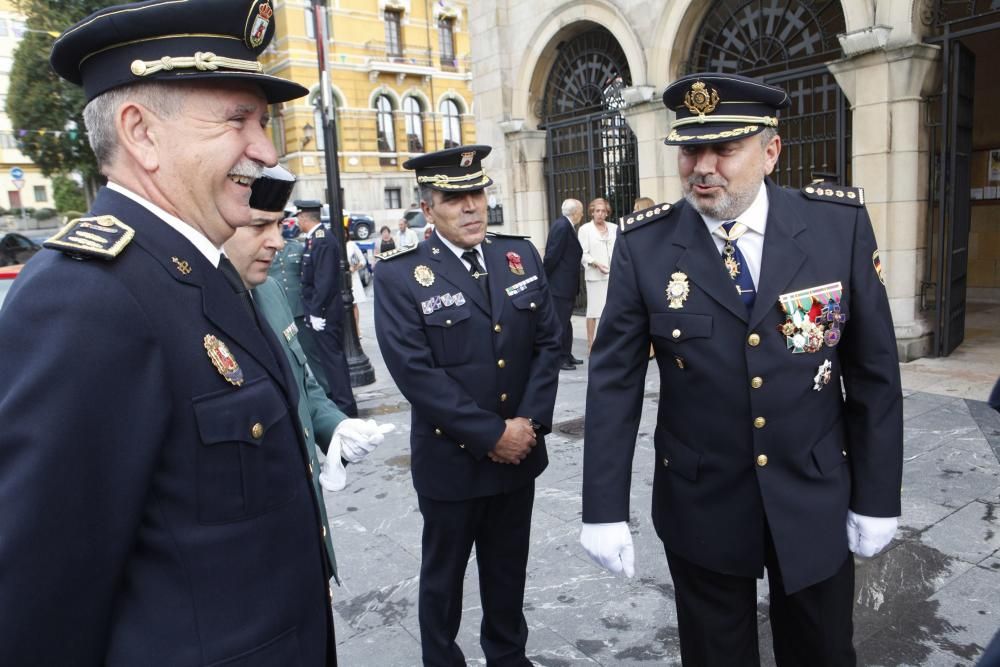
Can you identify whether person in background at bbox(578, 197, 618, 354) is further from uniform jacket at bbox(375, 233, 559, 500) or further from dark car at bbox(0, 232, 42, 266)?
dark car at bbox(0, 232, 42, 266)

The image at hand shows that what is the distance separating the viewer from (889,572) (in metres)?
3.60

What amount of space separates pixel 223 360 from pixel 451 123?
42.9 meters

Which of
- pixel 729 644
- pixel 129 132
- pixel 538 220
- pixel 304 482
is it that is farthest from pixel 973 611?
pixel 538 220

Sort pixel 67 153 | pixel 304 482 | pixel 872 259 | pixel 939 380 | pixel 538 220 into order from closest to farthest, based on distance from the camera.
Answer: pixel 304 482, pixel 872 259, pixel 939 380, pixel 538 220, pixel 67 153

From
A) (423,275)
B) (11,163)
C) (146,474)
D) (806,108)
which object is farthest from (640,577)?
(11,163)

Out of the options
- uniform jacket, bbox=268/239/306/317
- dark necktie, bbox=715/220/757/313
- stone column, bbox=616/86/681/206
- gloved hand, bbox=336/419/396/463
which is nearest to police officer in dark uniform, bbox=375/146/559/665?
gloved hand, bbox=336/419/396/463

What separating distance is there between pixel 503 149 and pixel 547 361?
969cm

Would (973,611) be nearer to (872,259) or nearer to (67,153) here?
(872,259)

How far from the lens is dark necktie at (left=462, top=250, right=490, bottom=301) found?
318 centimetres

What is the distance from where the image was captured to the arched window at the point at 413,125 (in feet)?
132

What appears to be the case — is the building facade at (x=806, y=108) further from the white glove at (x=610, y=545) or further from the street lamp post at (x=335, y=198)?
the white glove at (x=610, y=545)

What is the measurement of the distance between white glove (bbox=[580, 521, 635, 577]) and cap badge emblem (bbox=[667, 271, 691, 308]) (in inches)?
29.7

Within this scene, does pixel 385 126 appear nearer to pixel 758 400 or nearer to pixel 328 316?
pixel 328 316

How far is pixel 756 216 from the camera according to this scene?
236 cm
